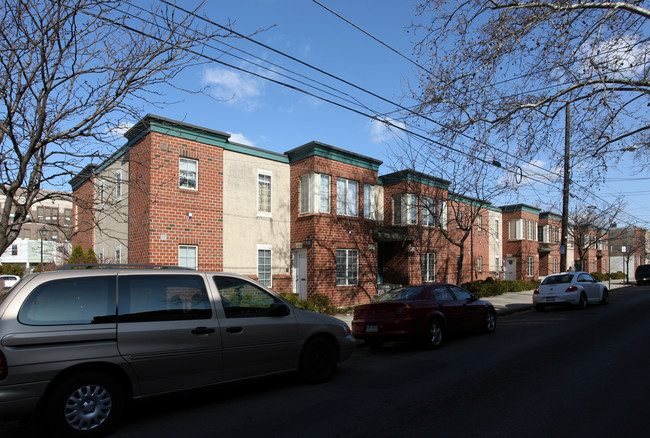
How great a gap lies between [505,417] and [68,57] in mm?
7844

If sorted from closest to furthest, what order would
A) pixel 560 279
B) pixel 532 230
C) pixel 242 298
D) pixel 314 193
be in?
pixel 242 298 → pixel 314 193 → pixel 560 279 → pixel 532 230

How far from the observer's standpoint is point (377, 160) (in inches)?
741

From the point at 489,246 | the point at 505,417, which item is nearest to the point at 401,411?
the point at 505,417

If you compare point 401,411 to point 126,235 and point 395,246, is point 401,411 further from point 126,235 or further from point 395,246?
point 395,246

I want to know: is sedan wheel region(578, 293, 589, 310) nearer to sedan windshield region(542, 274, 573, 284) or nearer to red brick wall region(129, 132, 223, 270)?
sedan windshield region(542, 274, 573, 284)

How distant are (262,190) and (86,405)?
12180 millimetres

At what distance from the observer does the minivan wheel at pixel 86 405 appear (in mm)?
4207

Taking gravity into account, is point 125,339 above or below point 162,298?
below

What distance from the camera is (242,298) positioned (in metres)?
5.77

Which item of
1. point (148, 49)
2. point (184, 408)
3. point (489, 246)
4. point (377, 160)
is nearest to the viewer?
point (184, 408)

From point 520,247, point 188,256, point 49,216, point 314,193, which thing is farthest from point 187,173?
point 520,247

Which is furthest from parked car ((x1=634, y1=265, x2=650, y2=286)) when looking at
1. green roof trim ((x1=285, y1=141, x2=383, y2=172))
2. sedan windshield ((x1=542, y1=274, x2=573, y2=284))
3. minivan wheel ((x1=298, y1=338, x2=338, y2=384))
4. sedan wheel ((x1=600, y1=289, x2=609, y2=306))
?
minivan wheel ((x1=298, y1=338, x2=338, y2=384))

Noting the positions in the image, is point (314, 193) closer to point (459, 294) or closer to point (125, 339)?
point (459, 294)

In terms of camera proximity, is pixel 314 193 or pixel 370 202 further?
pixel 370 202
